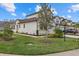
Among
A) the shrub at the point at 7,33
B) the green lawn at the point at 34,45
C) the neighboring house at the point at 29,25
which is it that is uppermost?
the neighboring house at the point at 29,25

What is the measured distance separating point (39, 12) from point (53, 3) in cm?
23

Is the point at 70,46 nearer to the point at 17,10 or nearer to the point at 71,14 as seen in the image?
the point at 71,14

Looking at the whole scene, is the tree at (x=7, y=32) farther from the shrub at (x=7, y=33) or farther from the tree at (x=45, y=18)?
the tree at (x=45, y=18)

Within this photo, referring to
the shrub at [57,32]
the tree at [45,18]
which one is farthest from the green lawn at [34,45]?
the tree at [45,18]

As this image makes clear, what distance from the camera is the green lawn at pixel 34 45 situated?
12.3ft

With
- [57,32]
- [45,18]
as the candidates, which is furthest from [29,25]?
[57,32]

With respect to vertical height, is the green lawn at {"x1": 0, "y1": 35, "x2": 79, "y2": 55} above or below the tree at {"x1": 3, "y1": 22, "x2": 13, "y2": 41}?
below

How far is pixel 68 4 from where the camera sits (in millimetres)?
3768

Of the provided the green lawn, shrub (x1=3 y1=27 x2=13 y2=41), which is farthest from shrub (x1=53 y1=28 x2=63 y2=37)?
shrub (x1=3 y1=27 x2=13 y2=41)

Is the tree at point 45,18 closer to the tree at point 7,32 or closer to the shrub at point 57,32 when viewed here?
the shrub at point 57,32

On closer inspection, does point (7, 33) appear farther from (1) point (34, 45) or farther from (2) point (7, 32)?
(1) point (34, 45)

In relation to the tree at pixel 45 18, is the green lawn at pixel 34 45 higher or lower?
lower

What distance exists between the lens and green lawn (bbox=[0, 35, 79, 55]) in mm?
3750

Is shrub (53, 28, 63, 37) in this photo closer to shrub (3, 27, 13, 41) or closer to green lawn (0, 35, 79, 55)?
green lawn (0, 35, 79, 55)
